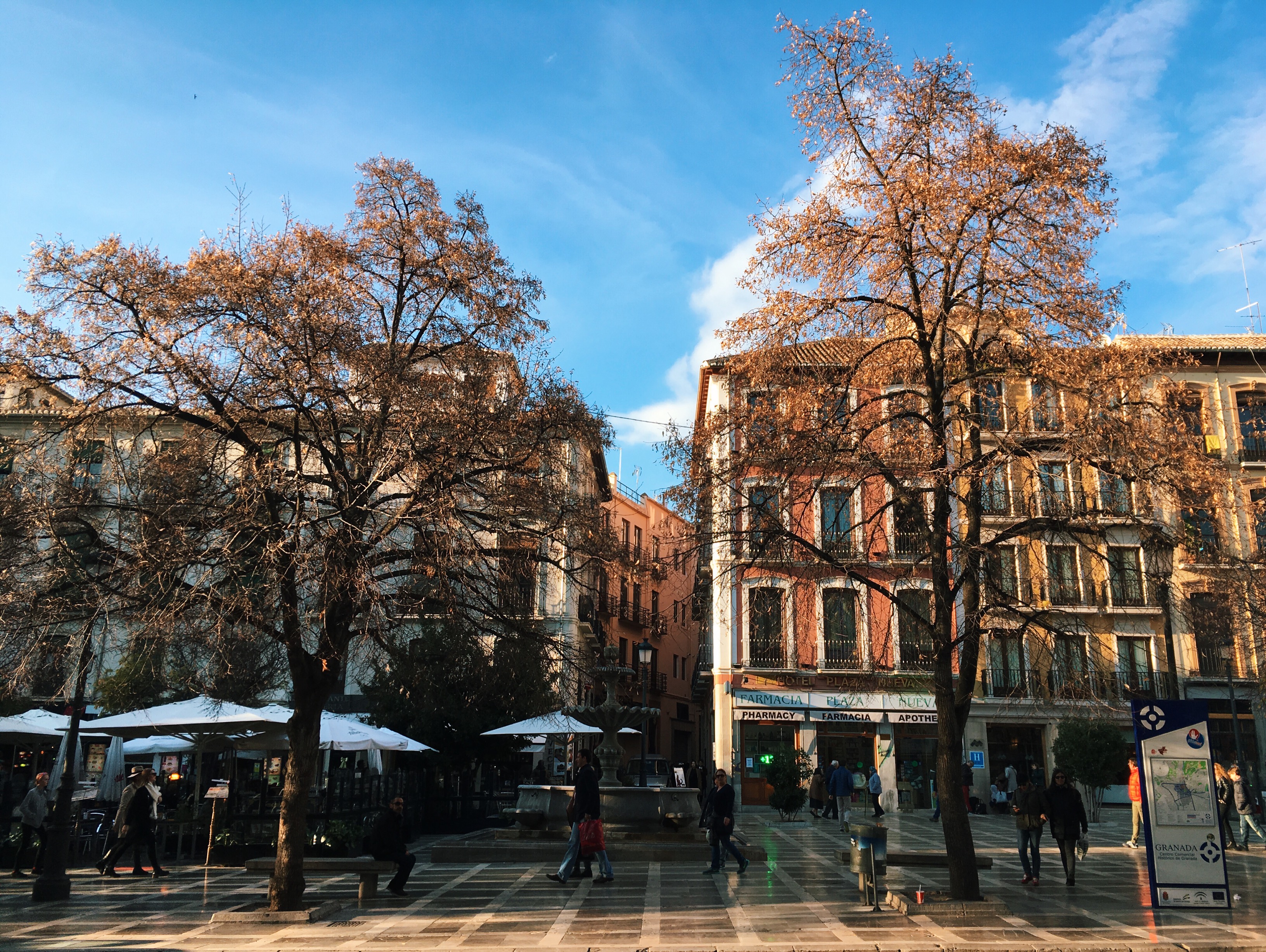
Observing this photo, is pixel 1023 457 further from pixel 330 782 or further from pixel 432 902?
pixel 330 782

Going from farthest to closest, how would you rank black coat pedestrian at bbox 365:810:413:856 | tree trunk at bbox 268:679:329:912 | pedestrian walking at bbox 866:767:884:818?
pedestrian walking at bbox 866:767:884:818 → black coat pedestrian at bbox 365:810:413:856 → tree trunk at bbox 268:679:329:912

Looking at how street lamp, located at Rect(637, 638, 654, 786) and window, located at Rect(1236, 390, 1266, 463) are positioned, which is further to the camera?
window, located at Rect(1236, 390, 1266, 463)

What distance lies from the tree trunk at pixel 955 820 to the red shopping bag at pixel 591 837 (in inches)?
177

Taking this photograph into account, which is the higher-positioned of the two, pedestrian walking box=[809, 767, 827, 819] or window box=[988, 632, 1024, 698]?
window box=[988, 632, 1024, 698]

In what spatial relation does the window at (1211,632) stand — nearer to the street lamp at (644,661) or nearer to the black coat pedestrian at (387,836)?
the street lamp at (644,661)

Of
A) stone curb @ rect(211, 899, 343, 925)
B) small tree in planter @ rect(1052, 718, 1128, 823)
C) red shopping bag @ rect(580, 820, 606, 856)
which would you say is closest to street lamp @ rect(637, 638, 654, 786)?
red shopping bag @ rect(580, 820, 606, 856)

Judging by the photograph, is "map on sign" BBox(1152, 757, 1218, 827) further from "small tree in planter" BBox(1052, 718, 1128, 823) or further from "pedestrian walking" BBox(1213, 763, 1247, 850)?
"small tree in planter" BBox(1052, 718, 1128, 823)

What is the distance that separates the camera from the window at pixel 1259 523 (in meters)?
14.2

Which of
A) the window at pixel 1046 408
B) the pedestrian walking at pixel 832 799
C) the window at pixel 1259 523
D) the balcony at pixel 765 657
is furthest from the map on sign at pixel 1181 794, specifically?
the balcony at pixel 765 657

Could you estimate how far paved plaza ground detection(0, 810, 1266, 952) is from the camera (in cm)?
944

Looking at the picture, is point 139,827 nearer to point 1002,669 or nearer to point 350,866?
point 350,866

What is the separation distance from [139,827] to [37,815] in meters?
1.74

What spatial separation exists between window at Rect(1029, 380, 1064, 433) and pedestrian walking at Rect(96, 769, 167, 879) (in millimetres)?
13934

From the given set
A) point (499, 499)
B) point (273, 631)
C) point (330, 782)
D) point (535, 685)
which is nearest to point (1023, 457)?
point (499, 499)
